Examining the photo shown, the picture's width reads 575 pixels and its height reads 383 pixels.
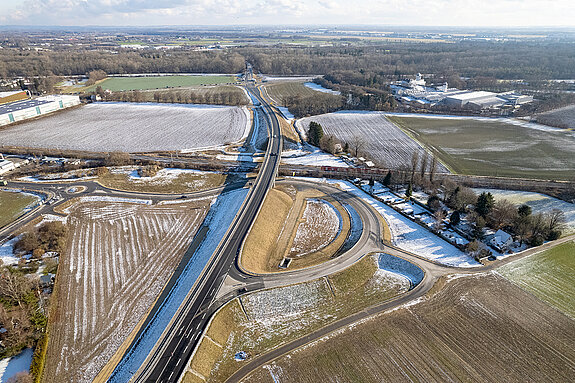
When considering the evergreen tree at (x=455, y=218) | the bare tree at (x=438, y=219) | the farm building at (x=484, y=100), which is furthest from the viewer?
the farm building at (x=484, y=100)

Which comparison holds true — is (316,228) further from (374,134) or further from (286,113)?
(286,113)

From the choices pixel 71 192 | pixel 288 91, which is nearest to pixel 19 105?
pixel 71 192

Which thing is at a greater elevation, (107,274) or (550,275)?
(550,275)

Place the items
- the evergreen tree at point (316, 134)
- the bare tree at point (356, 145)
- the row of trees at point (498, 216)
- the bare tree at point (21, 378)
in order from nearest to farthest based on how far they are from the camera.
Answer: the bare tree at point (21, 378) < the row of trees at point (498, 216) < the bare tree at point (356, 145) < the evergreen tree at point (316, 134)

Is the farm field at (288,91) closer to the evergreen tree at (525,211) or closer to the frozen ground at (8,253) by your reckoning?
the evergreen tree at (525,211)

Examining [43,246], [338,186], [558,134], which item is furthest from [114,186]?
[558,134]

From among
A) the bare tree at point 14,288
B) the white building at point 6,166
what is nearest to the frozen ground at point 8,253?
the bare tree at point 14,288

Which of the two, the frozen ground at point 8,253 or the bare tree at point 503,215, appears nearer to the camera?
the frozen ground at point 8,253

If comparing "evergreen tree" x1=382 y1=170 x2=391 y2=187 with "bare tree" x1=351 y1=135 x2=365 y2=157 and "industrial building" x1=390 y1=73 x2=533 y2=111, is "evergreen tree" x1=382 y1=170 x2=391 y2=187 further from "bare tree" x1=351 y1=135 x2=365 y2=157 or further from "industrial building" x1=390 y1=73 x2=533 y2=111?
"industrial building" x1=390 y1=73 x2=533 y2=111
